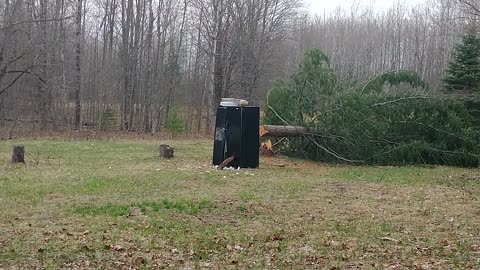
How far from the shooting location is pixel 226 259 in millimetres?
5812

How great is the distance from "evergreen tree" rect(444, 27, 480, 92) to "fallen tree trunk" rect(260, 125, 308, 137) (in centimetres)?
755

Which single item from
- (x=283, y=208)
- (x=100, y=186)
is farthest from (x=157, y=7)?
(x=283, y=208)

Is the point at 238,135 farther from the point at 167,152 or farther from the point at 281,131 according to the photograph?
the point at 167,152

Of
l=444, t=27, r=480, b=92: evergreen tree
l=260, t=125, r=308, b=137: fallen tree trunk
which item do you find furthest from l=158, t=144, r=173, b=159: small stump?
l=444, t=27, r=480, b=92: evergreen tree

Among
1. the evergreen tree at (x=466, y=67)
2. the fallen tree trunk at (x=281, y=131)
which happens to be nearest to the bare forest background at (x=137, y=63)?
the evergreen tree at (x=466, y=67)

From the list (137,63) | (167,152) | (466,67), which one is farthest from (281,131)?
(137,63)

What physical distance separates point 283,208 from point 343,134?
725 cm

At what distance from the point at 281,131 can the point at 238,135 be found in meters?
2.31

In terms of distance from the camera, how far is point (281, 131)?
15828 mm

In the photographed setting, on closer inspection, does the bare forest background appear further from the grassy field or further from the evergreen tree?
the grassy field

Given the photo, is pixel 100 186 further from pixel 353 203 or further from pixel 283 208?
pixel 353 203

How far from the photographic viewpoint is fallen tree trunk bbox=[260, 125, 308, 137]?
51.2ft

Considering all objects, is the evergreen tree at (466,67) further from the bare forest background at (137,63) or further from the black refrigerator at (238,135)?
the black refrigerator at (238,135)

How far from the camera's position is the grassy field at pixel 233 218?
584 centimetres
